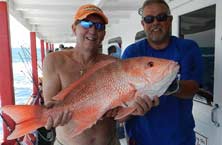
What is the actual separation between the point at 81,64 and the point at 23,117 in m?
0.56

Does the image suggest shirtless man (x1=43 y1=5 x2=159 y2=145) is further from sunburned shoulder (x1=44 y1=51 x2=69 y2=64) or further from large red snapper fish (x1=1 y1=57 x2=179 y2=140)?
large red snapper fish (x1=1 y1=57 x2=179 y2=140)

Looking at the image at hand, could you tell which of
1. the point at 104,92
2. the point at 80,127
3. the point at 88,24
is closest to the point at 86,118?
the point at 80,127

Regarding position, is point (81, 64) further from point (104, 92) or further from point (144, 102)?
point (144, 102)

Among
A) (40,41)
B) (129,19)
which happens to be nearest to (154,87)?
(129,19)

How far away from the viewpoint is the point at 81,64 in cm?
164

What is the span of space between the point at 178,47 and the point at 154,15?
0.25 metres

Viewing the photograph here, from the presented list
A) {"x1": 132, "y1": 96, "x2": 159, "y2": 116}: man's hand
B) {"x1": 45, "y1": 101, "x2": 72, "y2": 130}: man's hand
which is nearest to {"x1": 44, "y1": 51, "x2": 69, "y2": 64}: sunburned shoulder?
{"x1": 45, "y1": 101, "x2": 72, "y2": 130}: man's hand

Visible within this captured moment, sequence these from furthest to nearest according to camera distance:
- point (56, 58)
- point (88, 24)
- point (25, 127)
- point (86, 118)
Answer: point (56, 58) → point (88, 24) → point (86, 118) → point (25, 127)

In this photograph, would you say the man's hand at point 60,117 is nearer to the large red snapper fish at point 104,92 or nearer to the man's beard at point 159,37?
the large red snapper fish at point 104,92

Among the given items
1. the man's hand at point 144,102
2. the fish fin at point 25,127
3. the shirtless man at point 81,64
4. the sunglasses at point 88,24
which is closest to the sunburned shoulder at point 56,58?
the shirtless man at point 81,64

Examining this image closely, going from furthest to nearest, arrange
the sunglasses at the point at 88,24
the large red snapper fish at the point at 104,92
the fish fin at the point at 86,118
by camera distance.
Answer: the sunglasses at the point at 88,24, the fish fin at the point at 86,118, the large red snapper fish at the point at 104,92

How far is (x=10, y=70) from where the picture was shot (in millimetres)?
4176

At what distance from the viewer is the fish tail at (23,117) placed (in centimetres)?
117

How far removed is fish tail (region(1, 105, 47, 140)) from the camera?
3.84 ft
